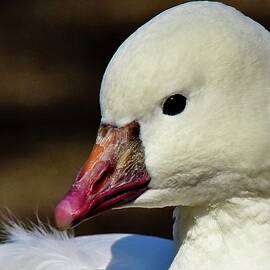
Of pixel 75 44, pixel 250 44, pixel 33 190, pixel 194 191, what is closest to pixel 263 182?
pixel 194 191

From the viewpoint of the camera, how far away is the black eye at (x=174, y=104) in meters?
1.37

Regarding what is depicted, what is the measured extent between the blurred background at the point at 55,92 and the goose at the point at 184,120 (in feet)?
4.13

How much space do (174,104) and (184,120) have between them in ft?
0.10

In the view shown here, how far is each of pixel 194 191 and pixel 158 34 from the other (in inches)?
9.2

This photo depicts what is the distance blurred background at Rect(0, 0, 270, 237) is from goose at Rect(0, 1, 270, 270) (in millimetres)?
1259

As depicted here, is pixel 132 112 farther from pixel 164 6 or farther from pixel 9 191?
pixel 164 6

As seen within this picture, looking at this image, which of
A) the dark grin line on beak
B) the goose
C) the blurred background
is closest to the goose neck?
the goose


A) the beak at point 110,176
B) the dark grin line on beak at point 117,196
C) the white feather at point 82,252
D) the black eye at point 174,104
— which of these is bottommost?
the white feather at point 82,252

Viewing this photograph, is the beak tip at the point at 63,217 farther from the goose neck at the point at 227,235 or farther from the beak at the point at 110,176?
the goose neck at the point at 227,235

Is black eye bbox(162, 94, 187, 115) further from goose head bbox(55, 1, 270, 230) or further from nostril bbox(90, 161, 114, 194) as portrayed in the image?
nostril bbox(90, 161, 114, 194)

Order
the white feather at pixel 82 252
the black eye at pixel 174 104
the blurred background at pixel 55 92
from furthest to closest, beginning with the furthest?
the blurred background at pixel 55 92 → the white feather at pixel 82 252 → the black eye at pixel 174 104

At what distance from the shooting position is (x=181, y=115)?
138 centimetres

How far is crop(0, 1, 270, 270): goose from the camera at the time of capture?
1.37 metres

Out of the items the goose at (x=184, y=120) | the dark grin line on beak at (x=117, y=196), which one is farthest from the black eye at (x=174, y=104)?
the dark grin line on beak at (x=117, y=196)
